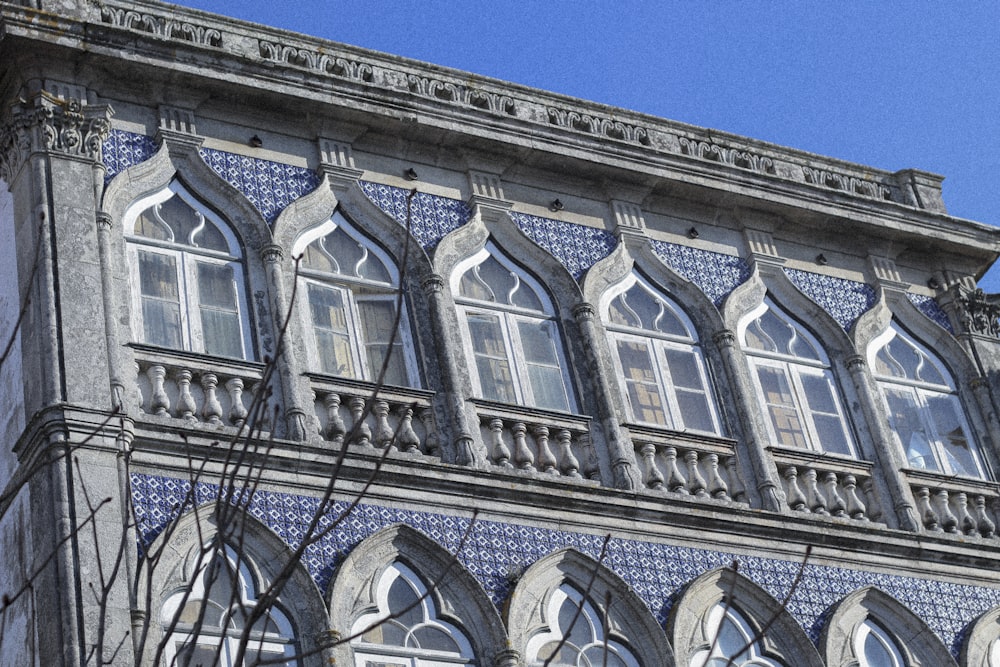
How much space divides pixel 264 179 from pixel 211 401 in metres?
2.61

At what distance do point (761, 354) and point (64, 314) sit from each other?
22.0 ft

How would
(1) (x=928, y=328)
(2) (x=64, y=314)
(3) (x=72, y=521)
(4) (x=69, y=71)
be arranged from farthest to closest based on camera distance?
(1) (x=928, y=328), (4) (x=69, y=71), (2) (x=64, y=314), (3) (x=72, y=521)

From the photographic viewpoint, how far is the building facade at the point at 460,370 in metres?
13.7

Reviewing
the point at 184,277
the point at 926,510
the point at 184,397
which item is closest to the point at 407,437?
the point at 184,397

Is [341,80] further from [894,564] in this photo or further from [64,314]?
[894,564]

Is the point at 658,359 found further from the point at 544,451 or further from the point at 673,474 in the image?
the point at 544,451

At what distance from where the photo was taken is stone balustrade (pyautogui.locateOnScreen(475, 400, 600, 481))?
15367mm

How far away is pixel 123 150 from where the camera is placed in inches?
615

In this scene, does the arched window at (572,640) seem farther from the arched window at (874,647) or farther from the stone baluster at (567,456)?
the arched window at (874,647)

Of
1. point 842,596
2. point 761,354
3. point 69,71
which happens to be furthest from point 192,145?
point 842,596

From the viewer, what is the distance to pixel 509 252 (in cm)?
1700

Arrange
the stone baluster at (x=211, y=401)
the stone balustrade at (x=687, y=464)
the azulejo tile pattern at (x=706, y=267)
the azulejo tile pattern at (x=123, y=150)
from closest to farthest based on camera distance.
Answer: the stone baluster at (x=211, y=401) → the azulejo tile pattern at (x=123, y=150) → the stone balustrade at (x=687, y=464) → the azulejo tile pattern at (x=706, y=267)

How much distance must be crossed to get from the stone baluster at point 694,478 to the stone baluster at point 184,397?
4.32 m

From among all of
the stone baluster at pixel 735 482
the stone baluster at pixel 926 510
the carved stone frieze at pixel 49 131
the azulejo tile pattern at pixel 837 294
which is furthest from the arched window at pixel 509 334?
the stone baluster at pixel 926 510
